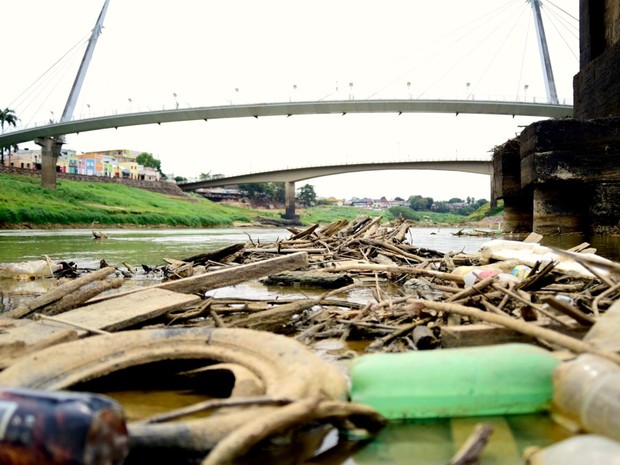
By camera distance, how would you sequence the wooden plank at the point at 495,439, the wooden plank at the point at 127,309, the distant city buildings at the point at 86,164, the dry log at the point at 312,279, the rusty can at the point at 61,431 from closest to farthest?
the rusty can at the point at 61,431, the wooden plank at the point at 495,439, the wooden plank at the point at 127,309, the dry log at the point at 312,279, the distant city buildings at the point at 86,164

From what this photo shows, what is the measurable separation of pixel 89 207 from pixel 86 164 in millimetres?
62299

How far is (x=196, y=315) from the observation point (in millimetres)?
3488

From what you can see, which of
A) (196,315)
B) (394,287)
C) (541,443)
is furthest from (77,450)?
(394,287)

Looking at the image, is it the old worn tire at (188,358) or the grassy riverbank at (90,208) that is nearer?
the old worn tire at (188,358)

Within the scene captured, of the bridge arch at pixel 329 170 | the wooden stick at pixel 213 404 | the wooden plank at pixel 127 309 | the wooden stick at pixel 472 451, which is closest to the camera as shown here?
the wooden stick at pixel 472 451

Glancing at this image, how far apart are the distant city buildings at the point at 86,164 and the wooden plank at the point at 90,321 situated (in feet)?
322

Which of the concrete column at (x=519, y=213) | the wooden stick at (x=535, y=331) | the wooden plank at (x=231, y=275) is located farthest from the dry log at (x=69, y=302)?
the concrete column at (x=519, y=213)

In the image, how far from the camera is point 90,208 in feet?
162

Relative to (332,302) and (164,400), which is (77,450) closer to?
(164,400)

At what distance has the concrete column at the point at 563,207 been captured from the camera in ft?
37.2

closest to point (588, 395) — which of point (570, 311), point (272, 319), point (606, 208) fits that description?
point (570, 311)

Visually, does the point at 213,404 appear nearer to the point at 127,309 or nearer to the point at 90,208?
the point at 127,309

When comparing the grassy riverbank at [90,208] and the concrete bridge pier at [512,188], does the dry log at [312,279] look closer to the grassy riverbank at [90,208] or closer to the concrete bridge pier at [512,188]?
the concrete bridge pier at [512,188]

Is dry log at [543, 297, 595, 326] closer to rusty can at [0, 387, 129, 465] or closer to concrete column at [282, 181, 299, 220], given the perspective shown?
rusty can at [0, 387, 129, 465]
